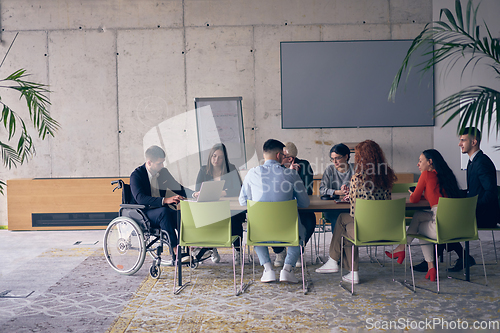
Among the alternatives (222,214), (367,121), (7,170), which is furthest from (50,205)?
(367,121)

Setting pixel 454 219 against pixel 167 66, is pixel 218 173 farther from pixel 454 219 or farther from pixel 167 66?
pixel 167 66

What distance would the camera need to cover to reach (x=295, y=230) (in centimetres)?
344

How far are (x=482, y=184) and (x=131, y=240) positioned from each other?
3437 millimetres

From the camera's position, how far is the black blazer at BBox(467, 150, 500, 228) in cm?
382

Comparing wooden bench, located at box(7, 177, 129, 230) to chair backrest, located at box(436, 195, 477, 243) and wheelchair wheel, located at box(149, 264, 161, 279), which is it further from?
chair backrest, located at box(436, 195, 477, 243)

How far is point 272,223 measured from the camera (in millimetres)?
3424

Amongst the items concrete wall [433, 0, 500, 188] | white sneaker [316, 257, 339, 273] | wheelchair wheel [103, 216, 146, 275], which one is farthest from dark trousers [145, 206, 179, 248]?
concrete wall [433, 0, 500, 188]

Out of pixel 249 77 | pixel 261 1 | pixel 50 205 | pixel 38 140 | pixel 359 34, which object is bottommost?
pixel 50 205

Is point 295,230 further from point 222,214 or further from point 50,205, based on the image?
point 50,205

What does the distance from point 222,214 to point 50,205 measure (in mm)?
4303

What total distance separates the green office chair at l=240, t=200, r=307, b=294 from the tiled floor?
17.5 inches

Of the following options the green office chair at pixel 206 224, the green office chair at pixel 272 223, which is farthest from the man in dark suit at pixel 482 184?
the green office chair at pixel 206 224

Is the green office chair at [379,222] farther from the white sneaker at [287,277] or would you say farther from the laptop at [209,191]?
the laptop at [209,191]

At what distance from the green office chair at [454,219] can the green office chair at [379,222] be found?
327mm
